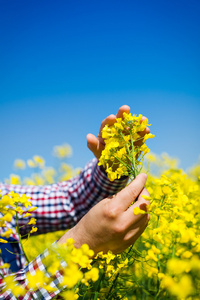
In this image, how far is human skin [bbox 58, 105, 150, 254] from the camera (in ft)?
2.29

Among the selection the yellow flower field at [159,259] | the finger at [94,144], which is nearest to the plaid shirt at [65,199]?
the finger at [94,144]

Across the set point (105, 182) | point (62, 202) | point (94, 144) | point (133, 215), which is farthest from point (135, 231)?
point (62, 202)

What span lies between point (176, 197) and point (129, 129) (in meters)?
0.28

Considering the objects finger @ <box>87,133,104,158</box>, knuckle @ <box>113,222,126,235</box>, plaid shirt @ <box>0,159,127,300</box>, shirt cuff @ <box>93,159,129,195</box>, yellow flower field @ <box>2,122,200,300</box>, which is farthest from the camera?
plaid shirt @ <box>0,159,127,300</box>

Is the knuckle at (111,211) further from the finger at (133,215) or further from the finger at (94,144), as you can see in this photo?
the finger at (94,144)

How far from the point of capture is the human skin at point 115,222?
0.70 m

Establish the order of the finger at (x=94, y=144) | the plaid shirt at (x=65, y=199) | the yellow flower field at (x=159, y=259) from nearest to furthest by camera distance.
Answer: the yellow flower field at (x=159, y=259)
the finger at (x=94, y=144)
the plaid shirt at (x=65, y=199)

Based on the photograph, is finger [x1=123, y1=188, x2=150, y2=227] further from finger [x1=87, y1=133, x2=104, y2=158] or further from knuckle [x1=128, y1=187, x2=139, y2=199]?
finger [x1=87, y1=133, x2=104, y2=158]

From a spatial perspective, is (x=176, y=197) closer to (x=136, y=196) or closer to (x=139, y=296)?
(x=136, y=196)

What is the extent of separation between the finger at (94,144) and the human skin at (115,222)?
523 mm

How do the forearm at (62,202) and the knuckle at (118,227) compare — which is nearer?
the knuckle at (118,227)

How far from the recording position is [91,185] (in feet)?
Result: 5.63

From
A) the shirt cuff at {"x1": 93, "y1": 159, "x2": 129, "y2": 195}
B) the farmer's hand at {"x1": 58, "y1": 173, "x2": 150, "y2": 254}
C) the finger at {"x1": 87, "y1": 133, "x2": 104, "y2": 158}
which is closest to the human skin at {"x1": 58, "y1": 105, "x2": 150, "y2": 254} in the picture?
the farmer's hand at {"x1": 58, "y1": 173, "x2": 150, "y2": 254}

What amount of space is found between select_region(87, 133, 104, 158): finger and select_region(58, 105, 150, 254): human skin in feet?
1.71
